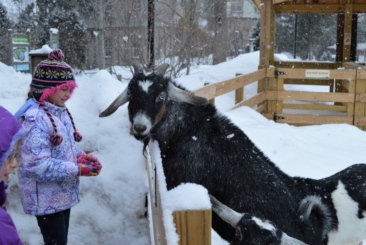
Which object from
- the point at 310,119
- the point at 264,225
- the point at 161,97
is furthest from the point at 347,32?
the point at 264,225

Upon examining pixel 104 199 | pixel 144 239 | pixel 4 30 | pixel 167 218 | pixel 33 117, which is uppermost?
pixel 4 30

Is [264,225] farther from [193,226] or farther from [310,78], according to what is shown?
[310,78]

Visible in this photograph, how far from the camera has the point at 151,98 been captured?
3.89m

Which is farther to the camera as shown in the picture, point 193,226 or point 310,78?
point 310,78

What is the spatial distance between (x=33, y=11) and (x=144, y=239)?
22.8m

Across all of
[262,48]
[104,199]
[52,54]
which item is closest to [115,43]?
[262,48]

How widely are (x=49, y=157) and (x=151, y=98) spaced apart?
121 cm

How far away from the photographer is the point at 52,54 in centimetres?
319

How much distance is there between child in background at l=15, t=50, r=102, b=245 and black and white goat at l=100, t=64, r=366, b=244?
2.44ft

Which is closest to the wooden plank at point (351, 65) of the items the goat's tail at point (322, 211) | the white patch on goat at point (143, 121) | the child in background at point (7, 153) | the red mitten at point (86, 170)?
the goat's tail at point (322, 211)

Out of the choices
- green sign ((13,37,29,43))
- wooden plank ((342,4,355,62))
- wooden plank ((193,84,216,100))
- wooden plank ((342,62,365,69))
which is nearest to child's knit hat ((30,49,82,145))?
wooden plank ((193,84,216,100))

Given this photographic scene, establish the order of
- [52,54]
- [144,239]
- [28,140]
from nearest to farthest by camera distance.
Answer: [28,140], [52,54], [144,239]

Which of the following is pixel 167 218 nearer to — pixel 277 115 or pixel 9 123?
pixel 9 123

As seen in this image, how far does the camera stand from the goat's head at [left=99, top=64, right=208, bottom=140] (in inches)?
149
